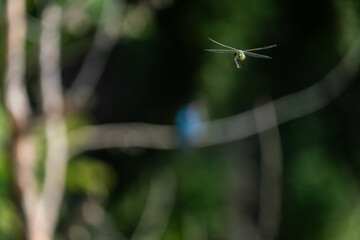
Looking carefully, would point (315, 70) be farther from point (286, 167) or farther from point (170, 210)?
point (170, 210)

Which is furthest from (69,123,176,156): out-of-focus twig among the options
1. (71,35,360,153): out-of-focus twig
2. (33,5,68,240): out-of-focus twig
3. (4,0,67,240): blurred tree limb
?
(4,0,67,240): blurred tree limb

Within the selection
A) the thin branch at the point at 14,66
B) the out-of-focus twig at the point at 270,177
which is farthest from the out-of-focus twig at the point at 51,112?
the out-of-focus twig at the point at 270,177

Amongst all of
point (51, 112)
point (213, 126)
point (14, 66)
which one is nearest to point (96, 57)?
point (213, 126)

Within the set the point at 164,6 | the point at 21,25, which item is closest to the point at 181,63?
the point at 164,6

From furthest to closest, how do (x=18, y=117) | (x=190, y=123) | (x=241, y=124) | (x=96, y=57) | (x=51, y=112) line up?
(x=96, y=57) < (x=241, y=124) < (x=190, y=123) < (x=51, y=112) < (x=18, y=117)

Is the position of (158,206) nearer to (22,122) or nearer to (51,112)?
(51,112)

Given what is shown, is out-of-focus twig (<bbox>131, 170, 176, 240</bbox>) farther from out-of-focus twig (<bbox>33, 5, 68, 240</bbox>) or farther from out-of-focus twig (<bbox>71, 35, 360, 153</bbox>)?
out-of-focus twig (<bbox>33, 5, 68, 240</bbox>)

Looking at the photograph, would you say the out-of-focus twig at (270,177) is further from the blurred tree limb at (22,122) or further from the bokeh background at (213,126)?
the blurred tree limb at (22,122)
